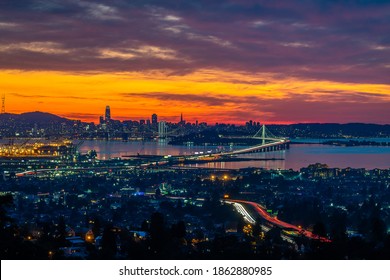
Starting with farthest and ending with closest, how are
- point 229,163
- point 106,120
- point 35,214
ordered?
point 106,120
point 229,163
point 35,214

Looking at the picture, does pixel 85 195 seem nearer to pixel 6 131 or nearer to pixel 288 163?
pixel 288 163

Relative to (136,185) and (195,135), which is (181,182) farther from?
(195,135)

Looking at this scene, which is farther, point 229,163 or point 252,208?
point 229,163

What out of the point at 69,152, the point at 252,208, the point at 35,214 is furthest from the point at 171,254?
the point at 69,152

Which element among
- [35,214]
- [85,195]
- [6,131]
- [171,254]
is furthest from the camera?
[6,131]

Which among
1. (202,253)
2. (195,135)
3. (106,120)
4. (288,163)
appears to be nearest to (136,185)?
(202,253)

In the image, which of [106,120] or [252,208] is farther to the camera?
[106,120]
